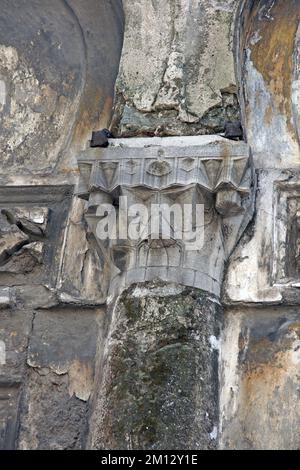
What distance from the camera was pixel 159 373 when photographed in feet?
16.8

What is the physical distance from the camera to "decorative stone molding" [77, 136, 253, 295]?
5.41 metres

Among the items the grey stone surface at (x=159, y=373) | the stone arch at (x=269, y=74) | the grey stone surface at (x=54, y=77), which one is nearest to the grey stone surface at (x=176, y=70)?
the stone arch at (x=269, y=74)

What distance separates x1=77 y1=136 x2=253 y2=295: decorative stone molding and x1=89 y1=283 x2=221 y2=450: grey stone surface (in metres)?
0.10

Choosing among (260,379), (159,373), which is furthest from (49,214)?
(260,379)

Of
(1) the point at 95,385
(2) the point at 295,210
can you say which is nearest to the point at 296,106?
(2) the point at 295,210

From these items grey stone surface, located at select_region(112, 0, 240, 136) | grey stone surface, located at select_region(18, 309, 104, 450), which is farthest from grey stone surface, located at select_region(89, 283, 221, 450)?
grey stone surface, located at select_region(112, 0, 240, 136)

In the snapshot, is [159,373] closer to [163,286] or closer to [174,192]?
[163,286]

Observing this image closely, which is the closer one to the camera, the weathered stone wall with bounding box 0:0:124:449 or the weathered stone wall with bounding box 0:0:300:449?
the weathered stone wall with bounding box 0:0:300:449

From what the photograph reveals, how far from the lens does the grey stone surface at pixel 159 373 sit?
5.02 meters

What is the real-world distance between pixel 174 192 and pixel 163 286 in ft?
1.14

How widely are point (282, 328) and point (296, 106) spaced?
97 centimetres

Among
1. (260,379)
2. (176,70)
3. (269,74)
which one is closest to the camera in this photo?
(260,379)

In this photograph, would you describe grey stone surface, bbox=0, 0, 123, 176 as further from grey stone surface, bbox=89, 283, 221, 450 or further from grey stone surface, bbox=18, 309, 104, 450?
grey stone surface, bbox=89, 283, 221, 450
